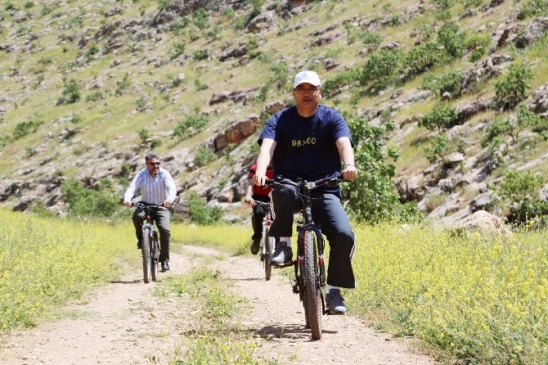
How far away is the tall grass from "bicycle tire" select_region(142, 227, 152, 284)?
0.72 metres

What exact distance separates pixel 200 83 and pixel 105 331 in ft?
197

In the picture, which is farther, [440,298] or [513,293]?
[440,298]

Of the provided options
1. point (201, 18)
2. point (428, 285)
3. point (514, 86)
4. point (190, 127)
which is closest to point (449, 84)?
point (514, 86)

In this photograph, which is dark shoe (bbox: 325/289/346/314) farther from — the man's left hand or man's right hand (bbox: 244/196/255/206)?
man's right hand (bbox: 244/196/255/206)

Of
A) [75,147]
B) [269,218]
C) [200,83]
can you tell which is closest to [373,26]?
[200,83]

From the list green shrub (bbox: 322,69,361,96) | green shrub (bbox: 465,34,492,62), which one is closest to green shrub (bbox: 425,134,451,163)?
green shrub (bbox: 465,34,492,62)

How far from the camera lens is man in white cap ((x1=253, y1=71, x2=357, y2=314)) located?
17.6 feet

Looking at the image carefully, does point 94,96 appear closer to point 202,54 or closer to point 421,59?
point 202,54

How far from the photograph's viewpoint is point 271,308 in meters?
7.32

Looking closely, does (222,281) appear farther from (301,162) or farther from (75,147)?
(75,147)

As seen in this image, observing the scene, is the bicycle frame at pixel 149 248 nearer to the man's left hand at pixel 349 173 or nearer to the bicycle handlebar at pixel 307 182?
the bicycle handlebar at pixel 307 182

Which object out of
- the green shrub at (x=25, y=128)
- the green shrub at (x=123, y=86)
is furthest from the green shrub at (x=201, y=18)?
the green shrub at (x=25, y=128)

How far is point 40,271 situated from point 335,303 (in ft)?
13.8

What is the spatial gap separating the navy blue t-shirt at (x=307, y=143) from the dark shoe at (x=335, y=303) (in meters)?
1.15
